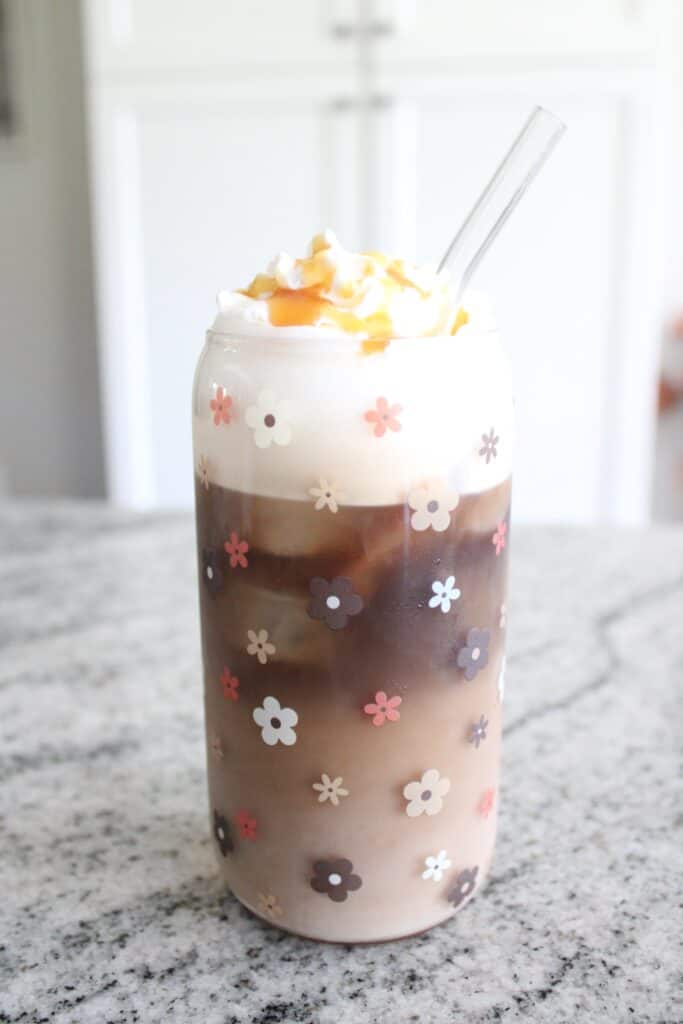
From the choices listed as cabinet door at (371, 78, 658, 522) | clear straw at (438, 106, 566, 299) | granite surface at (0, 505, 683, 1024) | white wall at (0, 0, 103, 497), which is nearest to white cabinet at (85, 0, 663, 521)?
cabinet door at (371, 78, 658, 522)

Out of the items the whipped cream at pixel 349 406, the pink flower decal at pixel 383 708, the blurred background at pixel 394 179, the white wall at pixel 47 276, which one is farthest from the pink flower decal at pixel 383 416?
the white wall at pixel 47 276

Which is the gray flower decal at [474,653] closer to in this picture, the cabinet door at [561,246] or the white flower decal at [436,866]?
the white flower decal at [436,866]

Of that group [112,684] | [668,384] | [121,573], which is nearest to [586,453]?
[668,384]

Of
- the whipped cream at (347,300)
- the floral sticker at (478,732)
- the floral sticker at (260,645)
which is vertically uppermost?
the whipped cream at (347,300)

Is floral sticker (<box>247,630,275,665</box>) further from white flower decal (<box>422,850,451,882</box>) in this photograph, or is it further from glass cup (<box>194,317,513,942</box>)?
white flower decal (<box>422,850,451,882</box>)

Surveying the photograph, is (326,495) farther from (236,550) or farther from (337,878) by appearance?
(337,878)
